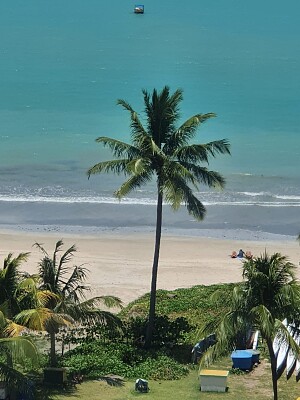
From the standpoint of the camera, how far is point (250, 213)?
52281 mm

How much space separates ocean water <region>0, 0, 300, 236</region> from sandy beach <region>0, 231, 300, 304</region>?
8.18 ft

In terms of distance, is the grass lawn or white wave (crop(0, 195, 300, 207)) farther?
white wave (crop(0, 195, 300, 207))

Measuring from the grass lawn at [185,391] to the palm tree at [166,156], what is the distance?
324cm

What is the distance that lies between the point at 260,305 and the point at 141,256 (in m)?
20.0

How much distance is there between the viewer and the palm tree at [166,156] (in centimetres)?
3047

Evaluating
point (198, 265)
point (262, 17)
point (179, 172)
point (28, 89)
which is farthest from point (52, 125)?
point (262, 17)

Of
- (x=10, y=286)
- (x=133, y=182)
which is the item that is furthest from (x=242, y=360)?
(x=10, y=286)

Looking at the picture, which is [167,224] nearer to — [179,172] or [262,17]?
[179,172]

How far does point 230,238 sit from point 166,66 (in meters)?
48.1

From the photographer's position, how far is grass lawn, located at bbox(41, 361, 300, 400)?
27.2 metres

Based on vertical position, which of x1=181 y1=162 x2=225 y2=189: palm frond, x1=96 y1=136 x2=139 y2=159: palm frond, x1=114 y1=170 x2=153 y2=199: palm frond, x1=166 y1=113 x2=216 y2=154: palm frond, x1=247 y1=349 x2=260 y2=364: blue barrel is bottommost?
x1=247 y1=349 x2=260 y2=364: blue barrel

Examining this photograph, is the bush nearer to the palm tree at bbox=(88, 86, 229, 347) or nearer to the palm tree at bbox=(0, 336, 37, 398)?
the palm tree at bbox=(88, 86, 229, 347)

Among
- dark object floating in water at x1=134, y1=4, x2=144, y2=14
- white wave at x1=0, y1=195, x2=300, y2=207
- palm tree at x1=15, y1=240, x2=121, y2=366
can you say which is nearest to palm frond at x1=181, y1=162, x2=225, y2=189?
palm tree at x1=15, y1=240, x2=121, y2=366

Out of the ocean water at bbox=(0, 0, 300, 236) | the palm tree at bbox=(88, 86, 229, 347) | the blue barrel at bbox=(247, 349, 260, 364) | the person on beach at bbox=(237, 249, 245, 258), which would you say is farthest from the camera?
the ocean water at bbox=(0, 0, 300, 236)
